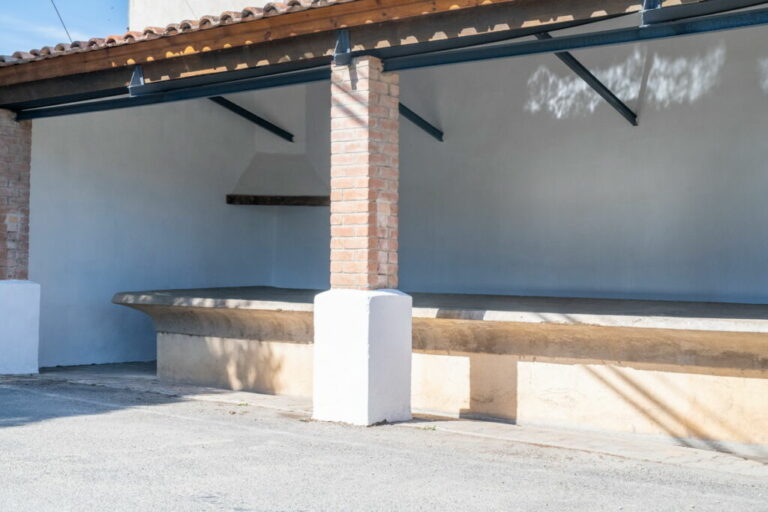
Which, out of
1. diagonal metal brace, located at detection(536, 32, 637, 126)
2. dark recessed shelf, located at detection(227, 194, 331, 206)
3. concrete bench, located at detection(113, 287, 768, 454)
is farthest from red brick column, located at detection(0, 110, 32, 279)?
diagonal metal brace, located at detection(536, 32, 637, 126)

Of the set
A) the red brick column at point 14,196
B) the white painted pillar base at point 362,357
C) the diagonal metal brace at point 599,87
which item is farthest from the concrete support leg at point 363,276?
the red brick column at point 14,196

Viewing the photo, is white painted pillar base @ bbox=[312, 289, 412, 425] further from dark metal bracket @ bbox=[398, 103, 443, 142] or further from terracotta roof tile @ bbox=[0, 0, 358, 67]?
dark metal bracket @ bbox=[398, 103, 443, 142]

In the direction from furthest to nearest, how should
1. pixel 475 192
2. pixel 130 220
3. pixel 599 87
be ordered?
pixel 130 220 < pixel 475 192 < pixel 599 87

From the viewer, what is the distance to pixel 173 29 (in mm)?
9203

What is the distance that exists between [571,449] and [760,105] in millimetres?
4539

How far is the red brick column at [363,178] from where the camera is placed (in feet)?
27.0

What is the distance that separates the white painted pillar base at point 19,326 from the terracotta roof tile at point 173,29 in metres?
2.52

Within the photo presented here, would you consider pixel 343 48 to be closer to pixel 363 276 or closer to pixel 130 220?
pixel 363 276

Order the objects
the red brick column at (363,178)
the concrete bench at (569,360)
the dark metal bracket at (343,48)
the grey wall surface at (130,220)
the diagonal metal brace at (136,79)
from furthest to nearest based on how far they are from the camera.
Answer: the grey wall surface at (130,220)
the diagonal metal brace at (136,79)
the dark metal bracket at (343,48)
the red brick column at (363,178)
the concrete bench at (569,360)

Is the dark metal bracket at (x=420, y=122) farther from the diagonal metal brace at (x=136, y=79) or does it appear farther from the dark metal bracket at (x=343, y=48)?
the dark metal bracket at (x=343, y=48)

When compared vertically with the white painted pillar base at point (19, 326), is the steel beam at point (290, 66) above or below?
above

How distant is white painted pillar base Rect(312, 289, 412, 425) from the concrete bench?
598 mm

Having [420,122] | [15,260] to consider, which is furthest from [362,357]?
[15,260]

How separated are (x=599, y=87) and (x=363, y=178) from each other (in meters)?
3.63
